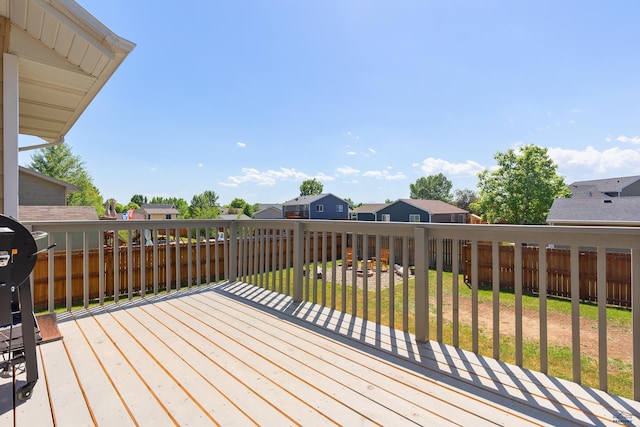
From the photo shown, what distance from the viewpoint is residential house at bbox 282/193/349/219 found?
31.8 metres

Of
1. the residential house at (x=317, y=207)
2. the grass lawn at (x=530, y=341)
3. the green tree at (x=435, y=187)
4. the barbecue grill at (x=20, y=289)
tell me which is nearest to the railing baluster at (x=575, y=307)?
the grass lawn at (x=530, y=341)

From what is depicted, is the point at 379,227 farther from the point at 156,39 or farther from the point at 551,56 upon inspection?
the point at 551,56

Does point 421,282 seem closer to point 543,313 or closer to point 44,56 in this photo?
point 543,313

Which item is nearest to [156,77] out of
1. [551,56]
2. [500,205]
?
[551,56]

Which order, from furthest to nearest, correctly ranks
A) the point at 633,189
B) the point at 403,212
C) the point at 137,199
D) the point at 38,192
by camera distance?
the point at 137,199 < the point at 403,212 < the point at 633,189 < the point at 38,192

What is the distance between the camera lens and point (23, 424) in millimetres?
1310

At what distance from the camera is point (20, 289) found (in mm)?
1585

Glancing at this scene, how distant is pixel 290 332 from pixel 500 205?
78.2ft

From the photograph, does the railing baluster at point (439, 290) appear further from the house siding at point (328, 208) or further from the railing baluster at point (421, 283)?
the house siding at point (328, 208)

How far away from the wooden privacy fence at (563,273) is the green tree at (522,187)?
1492 centimetres

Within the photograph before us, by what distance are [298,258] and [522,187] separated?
76.2 feet

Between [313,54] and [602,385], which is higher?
[313,54]


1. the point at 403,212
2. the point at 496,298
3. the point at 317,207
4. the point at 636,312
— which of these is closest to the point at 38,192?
the point at 496,298

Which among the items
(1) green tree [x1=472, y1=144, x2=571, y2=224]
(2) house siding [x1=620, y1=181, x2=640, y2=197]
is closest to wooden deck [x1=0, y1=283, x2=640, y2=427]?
(1) green tree [x1=472, y1=144, x2=571, y2=224]
